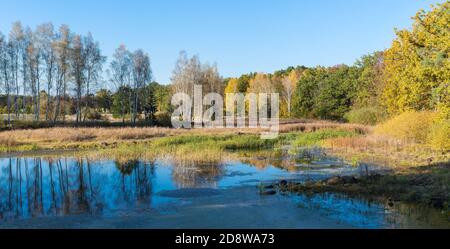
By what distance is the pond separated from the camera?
840 centimetres

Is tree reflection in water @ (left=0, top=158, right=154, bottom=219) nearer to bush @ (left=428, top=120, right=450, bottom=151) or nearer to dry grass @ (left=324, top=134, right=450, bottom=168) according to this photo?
dry grass @ (left=324, top=134, right=450, bottom=168)

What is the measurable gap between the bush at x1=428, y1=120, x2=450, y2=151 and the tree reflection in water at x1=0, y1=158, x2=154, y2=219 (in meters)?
12.7

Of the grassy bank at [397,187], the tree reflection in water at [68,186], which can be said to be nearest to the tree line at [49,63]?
the tree reflection in water at [68,186]

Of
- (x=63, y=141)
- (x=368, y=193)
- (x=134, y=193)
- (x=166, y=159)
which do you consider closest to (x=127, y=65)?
(x=63, y=141)

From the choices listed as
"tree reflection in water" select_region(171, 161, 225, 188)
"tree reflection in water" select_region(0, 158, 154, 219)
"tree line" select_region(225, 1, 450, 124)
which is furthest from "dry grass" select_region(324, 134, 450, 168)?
"tree reflection in water" select_region(0, 158, 154, 219)

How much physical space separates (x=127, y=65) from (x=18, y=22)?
43.2 feet

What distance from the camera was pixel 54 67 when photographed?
1569 inches

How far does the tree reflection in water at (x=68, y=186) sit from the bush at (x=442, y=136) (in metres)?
12.7

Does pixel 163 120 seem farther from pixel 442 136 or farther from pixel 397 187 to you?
pixel 397 187

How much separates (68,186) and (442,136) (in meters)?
15.5

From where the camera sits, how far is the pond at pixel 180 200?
840 centimetres

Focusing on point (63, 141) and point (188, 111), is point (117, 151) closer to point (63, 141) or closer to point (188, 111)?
point (63, 141)

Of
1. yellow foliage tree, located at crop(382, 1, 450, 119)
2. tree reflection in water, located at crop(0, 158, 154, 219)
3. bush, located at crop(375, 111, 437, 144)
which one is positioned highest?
yellow foliage tree, located at crop(382, 1, 450, 119)
